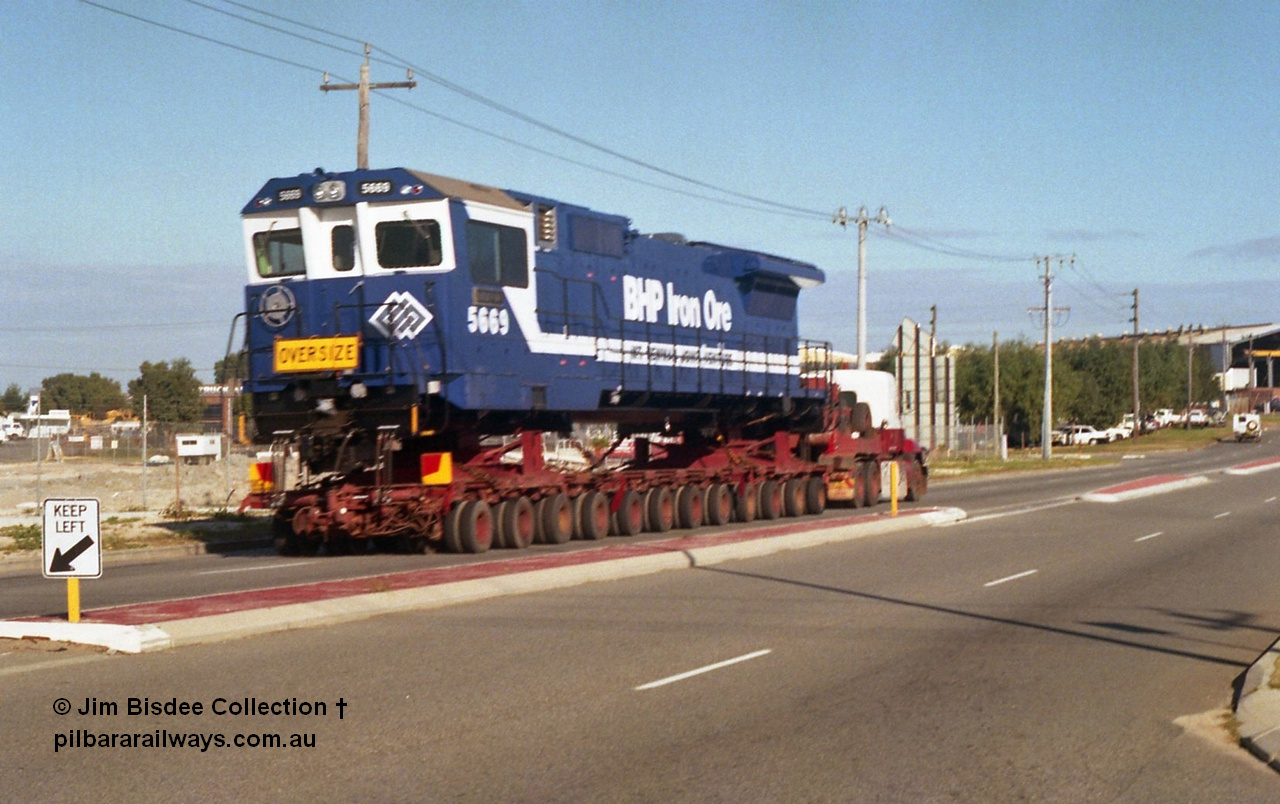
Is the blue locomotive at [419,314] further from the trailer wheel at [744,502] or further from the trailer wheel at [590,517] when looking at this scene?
the trailer wheel at [744,502]

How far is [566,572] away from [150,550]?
30.7ft

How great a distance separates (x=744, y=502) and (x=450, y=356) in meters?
11.2

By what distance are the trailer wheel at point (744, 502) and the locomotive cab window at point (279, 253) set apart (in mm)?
12299

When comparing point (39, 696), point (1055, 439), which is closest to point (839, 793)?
point (39, 696)

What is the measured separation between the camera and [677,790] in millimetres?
7543

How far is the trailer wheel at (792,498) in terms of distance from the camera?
32.6m

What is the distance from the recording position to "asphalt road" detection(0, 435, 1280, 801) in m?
7.74

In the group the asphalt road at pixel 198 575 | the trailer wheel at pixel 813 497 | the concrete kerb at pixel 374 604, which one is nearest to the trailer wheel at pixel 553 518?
the asphalt road at pixel 198 575

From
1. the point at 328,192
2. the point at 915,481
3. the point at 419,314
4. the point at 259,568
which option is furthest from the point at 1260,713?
the point at 915,481

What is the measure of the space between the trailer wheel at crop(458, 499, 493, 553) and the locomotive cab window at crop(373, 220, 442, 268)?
13.2 feet

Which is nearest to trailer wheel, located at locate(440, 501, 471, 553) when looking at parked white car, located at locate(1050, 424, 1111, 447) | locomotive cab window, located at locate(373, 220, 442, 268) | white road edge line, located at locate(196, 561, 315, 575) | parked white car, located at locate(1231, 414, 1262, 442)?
white road edge line, located at locate(196, 561, 315, 575)

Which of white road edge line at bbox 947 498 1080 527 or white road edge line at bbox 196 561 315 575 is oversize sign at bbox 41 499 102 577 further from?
white road edge line at bbox 947 498 1080 527

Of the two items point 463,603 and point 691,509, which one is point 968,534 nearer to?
point 691,509

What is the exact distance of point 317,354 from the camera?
818 inches
